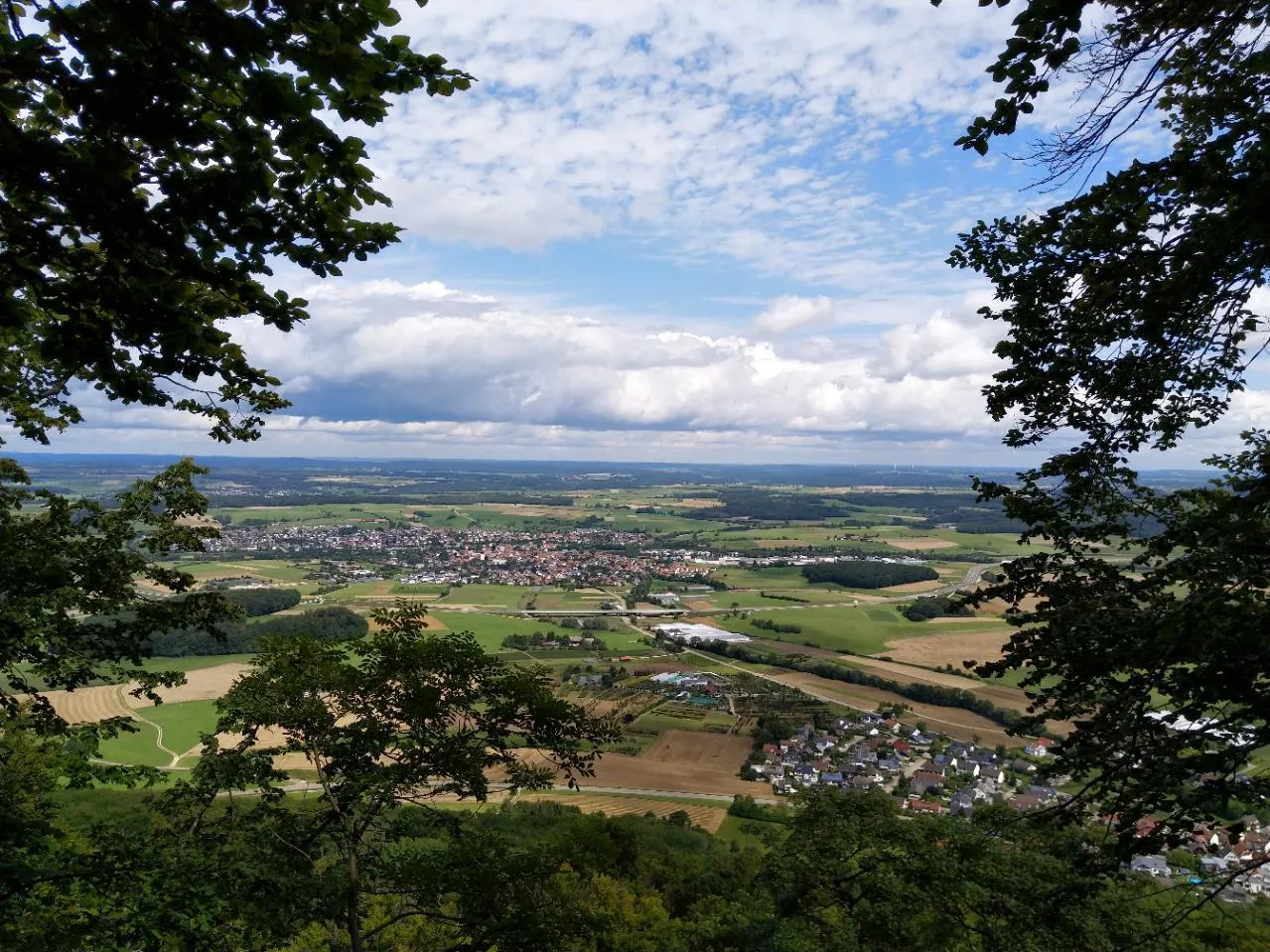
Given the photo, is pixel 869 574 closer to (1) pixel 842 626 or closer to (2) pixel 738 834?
(1) pixel 842 626

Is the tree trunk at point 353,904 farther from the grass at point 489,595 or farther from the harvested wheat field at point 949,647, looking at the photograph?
the grass at point 489,595

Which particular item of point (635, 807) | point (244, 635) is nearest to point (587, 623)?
point (244, 635)

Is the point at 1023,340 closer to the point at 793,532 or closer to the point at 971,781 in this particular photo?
the point at 971,781

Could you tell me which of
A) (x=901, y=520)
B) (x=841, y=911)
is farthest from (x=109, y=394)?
(x=901, y=520)

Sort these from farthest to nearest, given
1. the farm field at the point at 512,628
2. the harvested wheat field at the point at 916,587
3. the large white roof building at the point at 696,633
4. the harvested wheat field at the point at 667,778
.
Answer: the harvested wheat field at the point at 916,587, the large white roof building at the point at 696,633, the farm field at the point at 512,628, the harvested wheat field at the point at 667,778

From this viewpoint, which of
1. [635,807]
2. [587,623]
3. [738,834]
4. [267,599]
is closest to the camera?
[738,834]

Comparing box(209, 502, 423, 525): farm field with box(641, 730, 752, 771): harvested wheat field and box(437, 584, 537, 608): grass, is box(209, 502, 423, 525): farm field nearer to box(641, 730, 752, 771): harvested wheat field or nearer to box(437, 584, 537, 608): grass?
box(437, 584, 537, 608): grass

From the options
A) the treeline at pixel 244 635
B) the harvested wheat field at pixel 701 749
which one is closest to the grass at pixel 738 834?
the harvested wheat field at pixel 701 749
